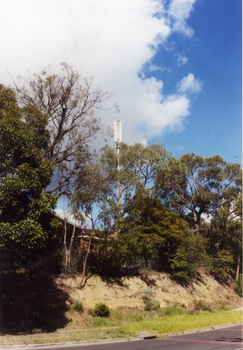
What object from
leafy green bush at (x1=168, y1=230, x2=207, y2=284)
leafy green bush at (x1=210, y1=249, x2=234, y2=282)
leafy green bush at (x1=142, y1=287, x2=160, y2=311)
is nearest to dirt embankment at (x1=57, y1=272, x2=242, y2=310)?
leafy green bush at (x1=142, y1=287, x2=160, y2=311)

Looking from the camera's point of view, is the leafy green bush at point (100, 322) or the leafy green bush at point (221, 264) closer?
the leafy green bush at point (100, 322)

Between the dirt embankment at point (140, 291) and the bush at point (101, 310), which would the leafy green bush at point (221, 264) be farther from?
the bush at point (101, 310)

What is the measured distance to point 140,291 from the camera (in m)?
20.8

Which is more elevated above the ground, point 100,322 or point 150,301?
point 100,322

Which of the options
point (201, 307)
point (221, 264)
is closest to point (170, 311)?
point (201, 307)

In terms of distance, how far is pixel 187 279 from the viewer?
25.5m

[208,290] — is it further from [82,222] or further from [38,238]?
[38,238]

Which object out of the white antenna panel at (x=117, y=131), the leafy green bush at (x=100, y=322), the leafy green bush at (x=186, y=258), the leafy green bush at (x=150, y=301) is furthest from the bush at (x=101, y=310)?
the white antenna panel at (x=117, y=131)

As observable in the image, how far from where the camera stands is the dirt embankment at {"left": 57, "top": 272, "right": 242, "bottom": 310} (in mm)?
17500

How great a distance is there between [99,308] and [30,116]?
13.3 metres

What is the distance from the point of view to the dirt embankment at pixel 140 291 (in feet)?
57.4

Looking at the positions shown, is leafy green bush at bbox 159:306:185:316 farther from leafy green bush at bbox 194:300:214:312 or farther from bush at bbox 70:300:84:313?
bush at bbox 70:300:84:313

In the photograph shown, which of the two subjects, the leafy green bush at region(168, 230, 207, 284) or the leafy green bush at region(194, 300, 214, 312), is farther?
the leafy green bush at region(168, 230, 207, 284)

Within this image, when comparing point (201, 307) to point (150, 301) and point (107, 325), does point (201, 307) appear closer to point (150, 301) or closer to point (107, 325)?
point (150, 301)
